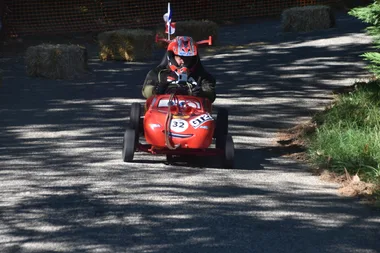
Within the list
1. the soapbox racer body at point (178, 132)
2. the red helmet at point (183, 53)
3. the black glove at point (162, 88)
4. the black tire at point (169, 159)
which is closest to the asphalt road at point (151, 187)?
the black tire at point (169, 159)

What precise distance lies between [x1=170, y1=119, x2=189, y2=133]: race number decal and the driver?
2.55 ft

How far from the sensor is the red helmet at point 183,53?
9.98m

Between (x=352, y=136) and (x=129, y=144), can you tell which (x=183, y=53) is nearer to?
(x=129, y=144)

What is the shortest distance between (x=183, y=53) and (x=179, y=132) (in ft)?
4.15

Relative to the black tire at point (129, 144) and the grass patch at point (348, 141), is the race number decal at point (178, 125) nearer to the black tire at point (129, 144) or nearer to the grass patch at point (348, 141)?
the black tire at point (129, 144)

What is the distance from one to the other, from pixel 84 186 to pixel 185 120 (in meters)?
1.46

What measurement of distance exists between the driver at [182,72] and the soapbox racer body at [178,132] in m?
0.34

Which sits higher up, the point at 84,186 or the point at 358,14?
the point at 358,14

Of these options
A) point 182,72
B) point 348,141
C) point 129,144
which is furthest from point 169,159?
point 348,141

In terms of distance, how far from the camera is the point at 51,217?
722 centimetres

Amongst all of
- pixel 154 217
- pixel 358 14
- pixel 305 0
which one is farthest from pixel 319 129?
pixel 305 0

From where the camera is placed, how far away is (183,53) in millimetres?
9969

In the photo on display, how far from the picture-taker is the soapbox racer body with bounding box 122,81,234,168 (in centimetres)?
909

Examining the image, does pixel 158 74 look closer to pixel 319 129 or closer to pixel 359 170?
pixel 319 129
